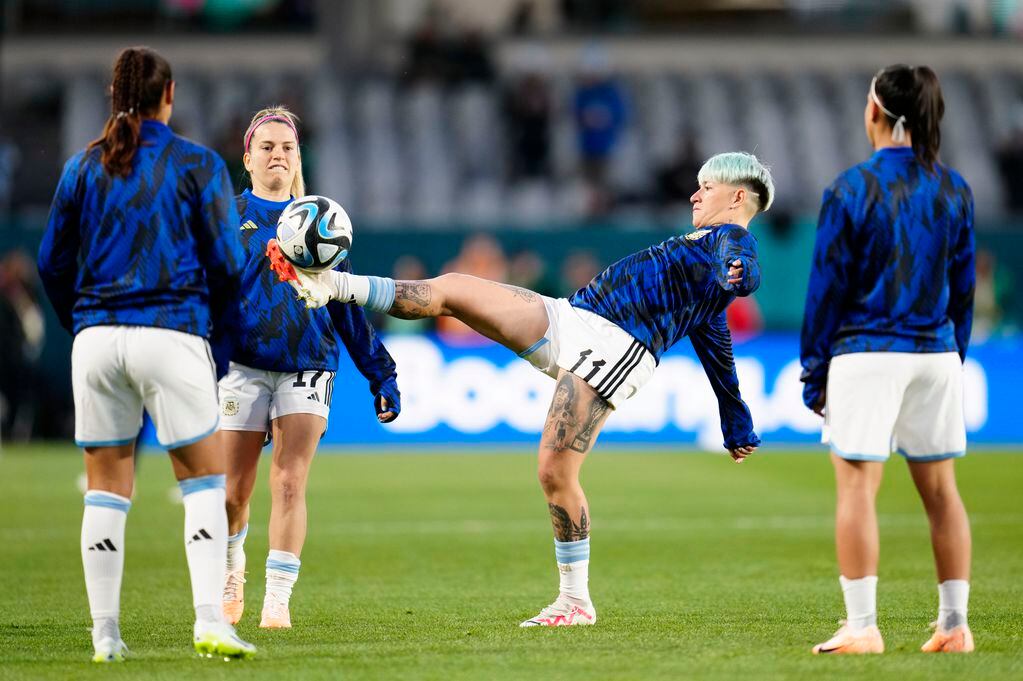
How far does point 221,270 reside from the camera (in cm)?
544

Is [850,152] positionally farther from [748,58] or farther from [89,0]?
[89,0]

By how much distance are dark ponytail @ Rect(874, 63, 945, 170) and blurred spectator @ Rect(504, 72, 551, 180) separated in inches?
695

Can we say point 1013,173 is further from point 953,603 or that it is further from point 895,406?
point 895,406

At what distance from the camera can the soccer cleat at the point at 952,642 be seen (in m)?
5.66

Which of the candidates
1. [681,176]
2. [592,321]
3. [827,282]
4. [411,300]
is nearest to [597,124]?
[681,176]

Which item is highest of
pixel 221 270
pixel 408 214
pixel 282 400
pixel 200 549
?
pixel 408 214

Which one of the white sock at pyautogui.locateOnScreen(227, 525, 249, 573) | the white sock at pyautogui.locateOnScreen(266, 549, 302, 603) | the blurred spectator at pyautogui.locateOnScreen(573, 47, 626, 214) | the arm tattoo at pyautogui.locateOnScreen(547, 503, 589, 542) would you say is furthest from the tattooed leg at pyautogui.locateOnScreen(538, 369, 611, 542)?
the blurred spectator at pyautogui.locateOnScreen(573, 47, 626, 214)

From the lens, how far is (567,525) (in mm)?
6484

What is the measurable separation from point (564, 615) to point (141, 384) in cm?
223

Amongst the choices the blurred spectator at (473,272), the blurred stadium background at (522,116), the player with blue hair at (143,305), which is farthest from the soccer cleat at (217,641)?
the blurred stadium background at (522,116)

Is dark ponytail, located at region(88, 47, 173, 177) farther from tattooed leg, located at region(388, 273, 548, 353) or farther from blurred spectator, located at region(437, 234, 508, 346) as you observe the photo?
blurred spectator, located at region(437, 234, 508, 346)

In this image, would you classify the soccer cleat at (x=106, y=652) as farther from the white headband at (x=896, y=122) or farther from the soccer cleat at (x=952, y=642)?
the white headband at (x=896, y=122)

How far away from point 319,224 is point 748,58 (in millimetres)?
22564

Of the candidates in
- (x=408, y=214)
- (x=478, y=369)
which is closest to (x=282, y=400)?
(x=478, y=369)
